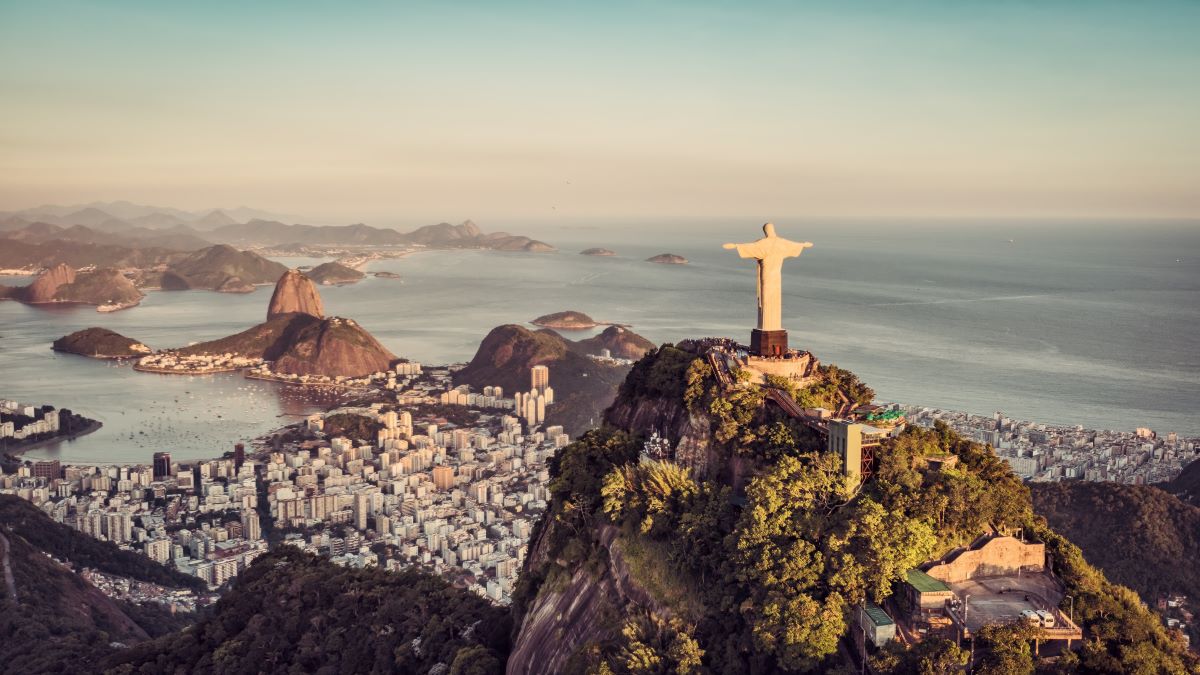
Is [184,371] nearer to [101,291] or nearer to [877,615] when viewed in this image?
[101,291]

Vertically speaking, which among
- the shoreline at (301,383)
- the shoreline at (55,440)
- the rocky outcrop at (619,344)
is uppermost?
the rocky outcrop at (619,344)

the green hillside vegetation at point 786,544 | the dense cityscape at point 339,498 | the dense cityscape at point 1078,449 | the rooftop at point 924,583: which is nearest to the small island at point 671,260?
the dense cityscape at point 339,498

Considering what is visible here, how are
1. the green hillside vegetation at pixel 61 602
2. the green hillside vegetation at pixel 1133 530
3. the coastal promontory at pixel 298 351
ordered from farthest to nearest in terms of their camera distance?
the coastal promontory at pixel 298 351
the green hillside vegetation at pixel 1133 530
the green hillside vegetation at pixel 61 602

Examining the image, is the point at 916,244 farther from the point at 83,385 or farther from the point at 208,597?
the point at 208,597

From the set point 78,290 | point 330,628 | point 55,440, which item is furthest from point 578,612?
point 78,290

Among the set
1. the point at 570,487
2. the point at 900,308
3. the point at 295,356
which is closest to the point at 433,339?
the point at 295,356

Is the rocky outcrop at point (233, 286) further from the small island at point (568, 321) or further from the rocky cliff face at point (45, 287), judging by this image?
the small island at point (568, 321)
